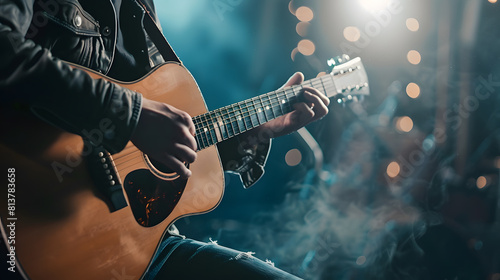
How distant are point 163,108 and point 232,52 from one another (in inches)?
27.3

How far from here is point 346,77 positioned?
1.50 m

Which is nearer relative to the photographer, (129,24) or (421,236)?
(129,24)

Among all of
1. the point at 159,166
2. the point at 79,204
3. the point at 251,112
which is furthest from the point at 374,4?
the point at 79,204

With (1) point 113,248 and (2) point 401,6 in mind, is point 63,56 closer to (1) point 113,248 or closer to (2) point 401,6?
(1) point 113,248

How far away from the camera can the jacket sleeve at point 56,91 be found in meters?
Result: 0.68

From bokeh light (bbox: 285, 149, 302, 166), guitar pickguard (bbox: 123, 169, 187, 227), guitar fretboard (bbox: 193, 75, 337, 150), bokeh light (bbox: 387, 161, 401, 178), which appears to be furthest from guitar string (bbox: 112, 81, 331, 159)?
bokeh light (bbox: 387, 161, 401, 178)

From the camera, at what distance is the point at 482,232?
194 cm

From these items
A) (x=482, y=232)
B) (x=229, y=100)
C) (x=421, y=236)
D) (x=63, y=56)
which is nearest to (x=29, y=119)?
(x=63, y=56)

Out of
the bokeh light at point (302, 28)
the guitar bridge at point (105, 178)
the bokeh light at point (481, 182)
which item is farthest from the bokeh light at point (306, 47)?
the bokeh light at point (481, 182)

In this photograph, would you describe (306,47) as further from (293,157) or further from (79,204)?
(79,204)

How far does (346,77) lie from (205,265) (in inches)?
41.0

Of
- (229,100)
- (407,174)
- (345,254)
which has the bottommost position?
(345,254)

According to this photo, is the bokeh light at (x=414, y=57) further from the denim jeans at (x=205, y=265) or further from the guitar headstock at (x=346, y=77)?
the denim jeans at (x=205, y=265)

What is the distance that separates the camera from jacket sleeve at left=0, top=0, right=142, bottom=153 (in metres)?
0.68
